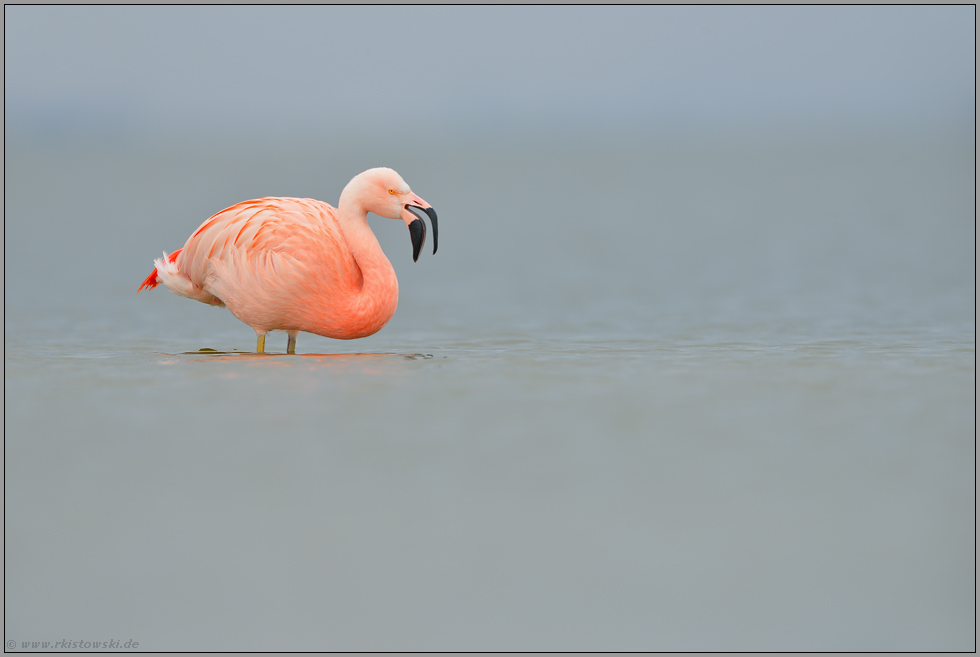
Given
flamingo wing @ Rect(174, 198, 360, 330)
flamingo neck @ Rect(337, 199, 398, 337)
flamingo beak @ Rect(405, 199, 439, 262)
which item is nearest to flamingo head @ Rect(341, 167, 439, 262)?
flamingo beak @ Rect(405, 199, 439, 262)

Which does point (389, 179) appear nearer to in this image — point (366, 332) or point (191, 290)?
point (366, 332)

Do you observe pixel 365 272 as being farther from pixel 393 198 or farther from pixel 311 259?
pixel 393 198

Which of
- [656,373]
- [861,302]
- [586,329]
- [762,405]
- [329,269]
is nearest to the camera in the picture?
[762,405]

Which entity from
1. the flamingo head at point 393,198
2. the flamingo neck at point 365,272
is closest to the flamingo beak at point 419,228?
the flamingo head at point 393,198

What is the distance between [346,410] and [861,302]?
607 centimetres

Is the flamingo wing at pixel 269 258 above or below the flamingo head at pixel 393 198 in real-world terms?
below

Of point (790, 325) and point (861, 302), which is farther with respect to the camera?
point (861, 302)

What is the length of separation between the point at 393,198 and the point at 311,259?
2.10 feet

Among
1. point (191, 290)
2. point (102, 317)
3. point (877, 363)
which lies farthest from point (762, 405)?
point (102, 317)

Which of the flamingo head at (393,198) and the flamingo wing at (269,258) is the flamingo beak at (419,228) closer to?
the flamingo head at (393,198)

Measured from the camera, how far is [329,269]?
23.4ft

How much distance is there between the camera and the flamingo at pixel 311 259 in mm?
7109

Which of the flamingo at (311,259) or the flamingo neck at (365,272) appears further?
the flamingo neck at (365,272)

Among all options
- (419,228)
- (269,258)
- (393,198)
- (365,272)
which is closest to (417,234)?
(419,228)
